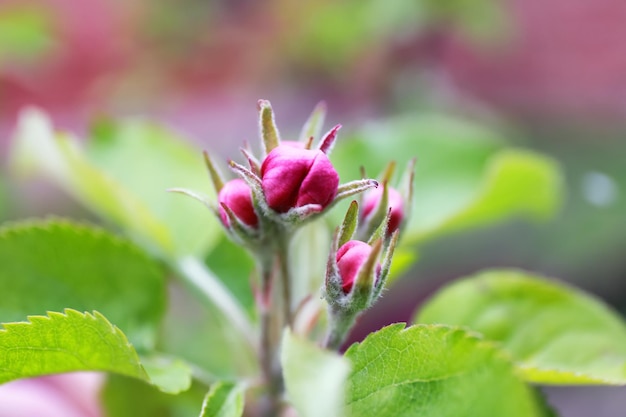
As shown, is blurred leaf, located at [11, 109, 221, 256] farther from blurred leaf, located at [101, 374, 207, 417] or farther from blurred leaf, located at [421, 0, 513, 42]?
blurred leaf, located at [421, 0, 513, 42]

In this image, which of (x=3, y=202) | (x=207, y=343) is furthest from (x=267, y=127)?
(x=3, y=202)

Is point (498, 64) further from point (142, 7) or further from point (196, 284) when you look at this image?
point (196, 284)

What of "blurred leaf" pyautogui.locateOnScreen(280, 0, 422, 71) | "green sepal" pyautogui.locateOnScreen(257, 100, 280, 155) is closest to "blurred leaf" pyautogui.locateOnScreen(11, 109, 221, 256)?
"green sepal" pyautogui.locateOnScreen(257, 100, 280, 155)

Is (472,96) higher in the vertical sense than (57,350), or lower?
higher

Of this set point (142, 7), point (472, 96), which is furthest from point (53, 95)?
point (472, 96)

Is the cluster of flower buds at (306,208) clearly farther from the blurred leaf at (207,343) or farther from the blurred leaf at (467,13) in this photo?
the blurred leaf at (467,13)

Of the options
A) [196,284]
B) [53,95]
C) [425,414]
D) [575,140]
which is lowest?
[425,414]

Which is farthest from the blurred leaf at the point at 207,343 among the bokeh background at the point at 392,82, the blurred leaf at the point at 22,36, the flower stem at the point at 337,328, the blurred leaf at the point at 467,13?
the blurred leaf at the point at 467,13
